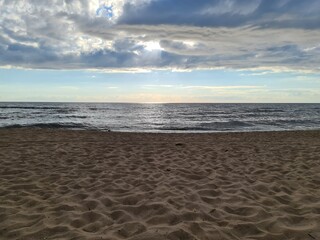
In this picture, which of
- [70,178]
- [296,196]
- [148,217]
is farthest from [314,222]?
[70,178]

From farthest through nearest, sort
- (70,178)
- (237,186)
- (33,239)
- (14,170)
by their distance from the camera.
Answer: (14,170)
(70,178)
(237,186)
(33,239)

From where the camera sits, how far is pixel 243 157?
8.57m

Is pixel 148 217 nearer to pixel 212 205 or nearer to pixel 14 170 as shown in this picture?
pixel 212 205

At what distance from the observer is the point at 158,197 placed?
485 centimetres

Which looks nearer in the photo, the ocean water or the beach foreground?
the beach foreground

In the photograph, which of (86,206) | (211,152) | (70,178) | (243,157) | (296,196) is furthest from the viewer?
(211,152)

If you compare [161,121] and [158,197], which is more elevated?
[158,197]

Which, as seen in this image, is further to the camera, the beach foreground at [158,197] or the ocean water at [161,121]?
the ocean water at [161,121]

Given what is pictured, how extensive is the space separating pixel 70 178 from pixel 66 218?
2.18 m

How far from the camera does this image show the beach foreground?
366 cm

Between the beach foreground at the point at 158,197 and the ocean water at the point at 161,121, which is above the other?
the beach foreground at the point at 158,197

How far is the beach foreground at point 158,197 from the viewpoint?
3662 mm

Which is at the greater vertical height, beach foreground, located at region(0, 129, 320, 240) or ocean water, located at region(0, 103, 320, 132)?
beach foreground, located at region(0, 129, 320, 240)

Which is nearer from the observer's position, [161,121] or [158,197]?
[158,197]
